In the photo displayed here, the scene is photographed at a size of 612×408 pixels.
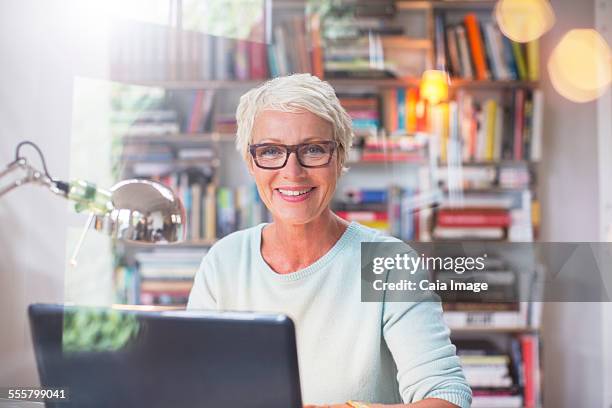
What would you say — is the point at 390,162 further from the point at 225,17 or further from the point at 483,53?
the point at 225,17

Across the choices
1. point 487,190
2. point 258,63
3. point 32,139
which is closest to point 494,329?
point 487,190

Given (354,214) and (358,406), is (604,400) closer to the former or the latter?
(354,214)

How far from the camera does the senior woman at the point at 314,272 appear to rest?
983 millimetres

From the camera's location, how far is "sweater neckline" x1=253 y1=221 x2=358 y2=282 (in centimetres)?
106

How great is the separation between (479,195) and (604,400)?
71 cm

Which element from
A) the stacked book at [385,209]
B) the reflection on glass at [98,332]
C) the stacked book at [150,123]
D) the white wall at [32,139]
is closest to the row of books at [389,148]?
the stacked book at [385,209]

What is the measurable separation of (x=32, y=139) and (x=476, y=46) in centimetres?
139

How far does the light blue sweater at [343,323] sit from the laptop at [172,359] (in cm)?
27

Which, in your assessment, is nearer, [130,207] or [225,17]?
[130,207]

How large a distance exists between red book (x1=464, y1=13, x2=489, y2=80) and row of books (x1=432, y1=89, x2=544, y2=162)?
3.4 inches

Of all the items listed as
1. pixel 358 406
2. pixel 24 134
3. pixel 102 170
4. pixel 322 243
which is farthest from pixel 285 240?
pixel 102 170

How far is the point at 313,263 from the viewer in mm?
1083

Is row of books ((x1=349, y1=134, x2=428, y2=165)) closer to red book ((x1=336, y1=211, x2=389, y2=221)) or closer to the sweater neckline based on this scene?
red book ((x1=336, y1=211, x2=389, y2=221))

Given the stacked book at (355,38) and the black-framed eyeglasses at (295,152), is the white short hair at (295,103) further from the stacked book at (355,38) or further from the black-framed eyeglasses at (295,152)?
the stacked book at (355,38)
